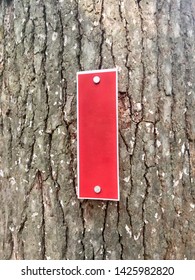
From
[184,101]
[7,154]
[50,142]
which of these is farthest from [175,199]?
[7,154]

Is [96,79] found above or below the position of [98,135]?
above

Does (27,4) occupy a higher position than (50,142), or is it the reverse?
(27,4)

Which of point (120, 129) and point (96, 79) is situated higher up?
point (96, 79)

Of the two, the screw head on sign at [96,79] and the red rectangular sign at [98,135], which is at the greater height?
the screw head on sign at [96,79]
